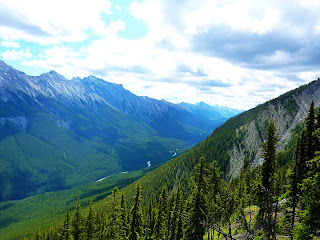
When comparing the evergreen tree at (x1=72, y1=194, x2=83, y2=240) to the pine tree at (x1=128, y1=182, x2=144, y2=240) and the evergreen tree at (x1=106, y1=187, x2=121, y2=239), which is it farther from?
the pine tree at (x1=128, y1=182, x2=144, y2=240)

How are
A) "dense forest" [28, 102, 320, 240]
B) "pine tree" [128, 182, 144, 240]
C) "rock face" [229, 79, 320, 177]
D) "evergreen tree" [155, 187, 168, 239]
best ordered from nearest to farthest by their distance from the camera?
"dense forest" [28, 102, 320, 240]
"pine tree" [128, 182, 144, 240]
"evergreen tree" [155, 187, 168, 239]
"rock face" [229, 79, 320, 177]

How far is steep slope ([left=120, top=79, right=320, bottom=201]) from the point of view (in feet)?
471

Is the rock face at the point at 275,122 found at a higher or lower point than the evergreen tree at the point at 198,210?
higher

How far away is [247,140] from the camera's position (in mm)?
158000

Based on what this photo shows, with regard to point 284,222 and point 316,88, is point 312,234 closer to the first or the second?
point 284,222

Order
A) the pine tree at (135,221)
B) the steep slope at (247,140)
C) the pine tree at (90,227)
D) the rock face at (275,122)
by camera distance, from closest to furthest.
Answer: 1. the pine tree at (135,221)
2. the pine tree at (90,227)
3. the rock face at (275,122)
4. the steep slope at (247,140)

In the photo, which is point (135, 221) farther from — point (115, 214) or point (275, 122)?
point (275, 122)

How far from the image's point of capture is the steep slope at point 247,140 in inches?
5655

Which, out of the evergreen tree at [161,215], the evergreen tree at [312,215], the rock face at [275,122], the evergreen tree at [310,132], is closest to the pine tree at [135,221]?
the evergreen tree at [161,215]

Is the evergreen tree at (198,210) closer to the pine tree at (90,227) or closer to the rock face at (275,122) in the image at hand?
the pine tree at (90,227)

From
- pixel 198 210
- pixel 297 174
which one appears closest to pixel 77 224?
pixel 198 210

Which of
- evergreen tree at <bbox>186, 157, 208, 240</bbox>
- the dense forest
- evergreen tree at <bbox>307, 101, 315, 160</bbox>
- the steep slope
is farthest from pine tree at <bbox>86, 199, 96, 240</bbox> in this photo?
the steep slope

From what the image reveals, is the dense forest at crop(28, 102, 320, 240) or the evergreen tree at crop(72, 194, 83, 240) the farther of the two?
the evergreen tree at crop(72, 194, 83, 240)

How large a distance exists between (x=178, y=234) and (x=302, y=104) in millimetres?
150455
